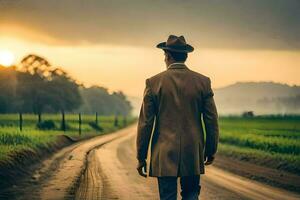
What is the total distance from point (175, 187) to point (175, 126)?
0.70m

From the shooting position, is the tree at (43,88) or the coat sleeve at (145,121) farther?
the tree at (43,88)

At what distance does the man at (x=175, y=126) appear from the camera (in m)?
6.25

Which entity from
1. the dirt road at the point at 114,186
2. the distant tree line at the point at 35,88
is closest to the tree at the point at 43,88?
the distant tree line at the point at 35,88

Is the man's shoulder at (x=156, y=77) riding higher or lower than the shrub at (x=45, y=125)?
higher

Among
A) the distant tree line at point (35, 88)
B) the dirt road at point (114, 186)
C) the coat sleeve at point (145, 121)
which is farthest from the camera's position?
the distant tree line at point (35, 88)

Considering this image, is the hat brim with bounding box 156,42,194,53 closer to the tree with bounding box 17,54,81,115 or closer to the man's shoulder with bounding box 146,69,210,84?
the man's shoulder with bounding box 146,69,210,84

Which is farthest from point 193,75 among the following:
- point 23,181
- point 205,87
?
point 23,181

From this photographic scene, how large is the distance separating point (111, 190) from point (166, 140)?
21.6 ft

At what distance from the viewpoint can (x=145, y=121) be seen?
6.21 m

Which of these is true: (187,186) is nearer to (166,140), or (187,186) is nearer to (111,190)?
(166,140)

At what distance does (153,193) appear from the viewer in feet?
40.4

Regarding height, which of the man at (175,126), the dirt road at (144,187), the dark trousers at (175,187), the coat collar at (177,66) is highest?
the coat collar at (177,66)

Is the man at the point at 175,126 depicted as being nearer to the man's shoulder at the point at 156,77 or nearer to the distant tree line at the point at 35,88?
the man's shoulder at the point at 156,77

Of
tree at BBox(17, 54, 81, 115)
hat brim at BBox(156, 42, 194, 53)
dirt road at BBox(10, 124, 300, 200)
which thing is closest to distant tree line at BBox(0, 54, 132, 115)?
tree at BBox(17, 54, 81, 115)
